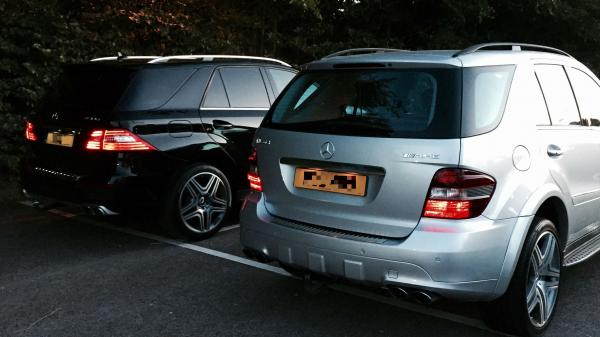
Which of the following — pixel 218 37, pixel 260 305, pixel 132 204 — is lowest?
pixel 260 305

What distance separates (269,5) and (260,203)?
28.2 ft

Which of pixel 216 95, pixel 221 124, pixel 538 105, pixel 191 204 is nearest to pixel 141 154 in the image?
pixel 191 204

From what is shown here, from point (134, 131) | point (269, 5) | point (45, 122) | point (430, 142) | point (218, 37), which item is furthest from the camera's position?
point (269, 5)

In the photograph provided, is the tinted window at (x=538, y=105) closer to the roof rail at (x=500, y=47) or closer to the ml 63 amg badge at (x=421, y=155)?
the roof rail at (x=500, y=47)

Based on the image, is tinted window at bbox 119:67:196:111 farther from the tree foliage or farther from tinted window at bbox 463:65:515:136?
tinted window at bbox 463:65:515:136

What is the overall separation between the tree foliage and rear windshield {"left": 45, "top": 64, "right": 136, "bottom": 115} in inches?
81.8

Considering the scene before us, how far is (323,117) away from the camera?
3.47 m

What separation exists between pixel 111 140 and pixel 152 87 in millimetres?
652

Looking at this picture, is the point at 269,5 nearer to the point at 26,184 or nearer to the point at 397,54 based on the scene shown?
the point at 26,184

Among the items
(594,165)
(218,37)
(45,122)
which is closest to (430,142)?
(594,165)

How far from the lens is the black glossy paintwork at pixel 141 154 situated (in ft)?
15.8

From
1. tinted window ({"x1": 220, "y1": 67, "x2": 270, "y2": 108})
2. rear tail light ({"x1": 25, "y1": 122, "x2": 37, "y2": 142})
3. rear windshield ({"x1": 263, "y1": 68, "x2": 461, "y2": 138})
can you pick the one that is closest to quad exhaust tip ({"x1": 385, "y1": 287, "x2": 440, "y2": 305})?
rear windshield ({"x1": 263, "y1": 68, "x2": 461, "y2": 138})

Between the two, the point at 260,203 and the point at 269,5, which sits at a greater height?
the point at 269,5

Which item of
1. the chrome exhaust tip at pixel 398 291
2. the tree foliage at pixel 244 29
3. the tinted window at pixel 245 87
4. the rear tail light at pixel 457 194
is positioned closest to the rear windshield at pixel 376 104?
the rear tail light at pixel 457 194
